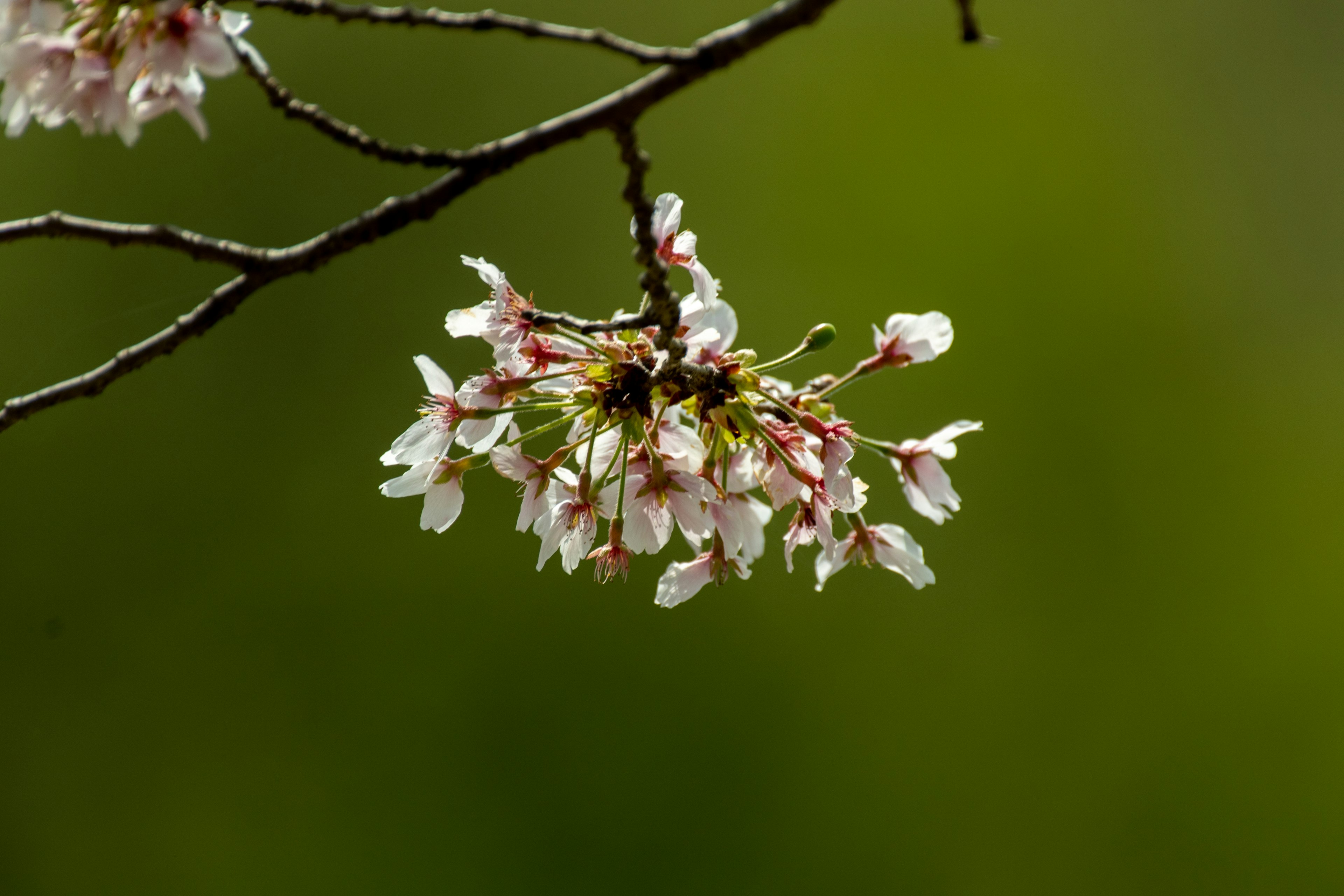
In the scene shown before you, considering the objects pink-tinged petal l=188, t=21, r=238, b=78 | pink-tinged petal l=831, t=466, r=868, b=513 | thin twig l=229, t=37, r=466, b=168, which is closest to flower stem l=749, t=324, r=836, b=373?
pink-tinged petal l=831, t=466, r=868, b=513

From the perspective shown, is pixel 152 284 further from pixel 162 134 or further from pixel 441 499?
pixel 441 499

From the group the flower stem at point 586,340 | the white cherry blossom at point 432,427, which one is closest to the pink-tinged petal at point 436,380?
the white cherry blossom at point 432,427

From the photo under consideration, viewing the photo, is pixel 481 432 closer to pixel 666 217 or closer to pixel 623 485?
pixel 623 485

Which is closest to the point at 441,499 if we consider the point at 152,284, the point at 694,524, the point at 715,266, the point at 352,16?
the point at 694,524

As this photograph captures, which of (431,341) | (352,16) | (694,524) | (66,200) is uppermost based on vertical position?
(66,200)

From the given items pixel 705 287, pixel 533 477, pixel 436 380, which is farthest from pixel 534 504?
pixel 705 287

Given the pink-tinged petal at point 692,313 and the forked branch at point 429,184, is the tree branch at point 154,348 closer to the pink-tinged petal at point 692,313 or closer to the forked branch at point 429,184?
the forked branch at point 429,184
